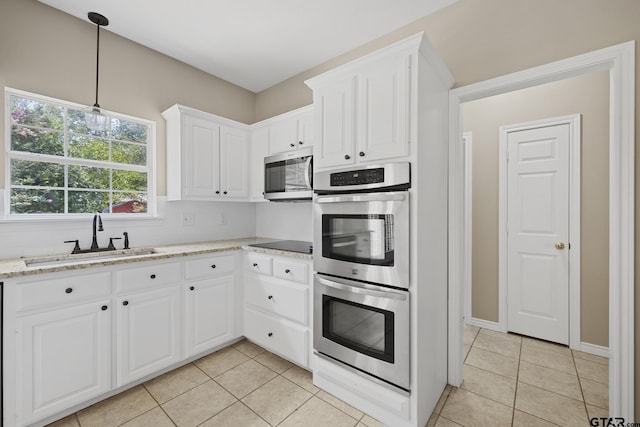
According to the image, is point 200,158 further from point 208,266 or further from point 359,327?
point 359,327

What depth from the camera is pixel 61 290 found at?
68.7 inches

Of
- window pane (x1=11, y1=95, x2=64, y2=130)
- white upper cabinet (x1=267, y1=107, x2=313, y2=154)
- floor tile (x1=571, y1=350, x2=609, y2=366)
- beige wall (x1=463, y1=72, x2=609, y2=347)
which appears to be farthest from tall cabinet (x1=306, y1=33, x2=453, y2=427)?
window pane (x1=11, y1=95, x2=64, y2=130)

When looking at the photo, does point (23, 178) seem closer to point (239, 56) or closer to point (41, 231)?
point (41, 231)

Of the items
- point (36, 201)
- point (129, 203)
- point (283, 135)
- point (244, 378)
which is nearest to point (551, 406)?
point (244, 378)

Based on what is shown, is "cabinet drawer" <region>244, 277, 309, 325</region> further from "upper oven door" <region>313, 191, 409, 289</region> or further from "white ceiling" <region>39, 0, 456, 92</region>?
"white ceiling" <region>39, 0, 456, 92</region>

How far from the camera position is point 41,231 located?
7.05 ft

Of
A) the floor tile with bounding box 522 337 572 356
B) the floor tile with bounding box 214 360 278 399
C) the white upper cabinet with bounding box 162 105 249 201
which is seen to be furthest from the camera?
the white upper cabinet with bounding box 162 105 249 201

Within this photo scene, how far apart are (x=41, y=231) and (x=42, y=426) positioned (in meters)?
1.31

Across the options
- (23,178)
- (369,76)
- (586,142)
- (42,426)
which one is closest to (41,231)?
(23,178)

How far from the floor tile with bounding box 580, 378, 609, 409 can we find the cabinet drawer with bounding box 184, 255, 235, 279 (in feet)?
9.46

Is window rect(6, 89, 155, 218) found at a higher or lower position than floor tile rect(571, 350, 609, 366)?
higher

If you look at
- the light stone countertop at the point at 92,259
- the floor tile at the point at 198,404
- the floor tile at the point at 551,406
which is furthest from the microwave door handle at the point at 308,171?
the floor tile at the point at 551,406

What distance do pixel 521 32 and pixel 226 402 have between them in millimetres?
3219

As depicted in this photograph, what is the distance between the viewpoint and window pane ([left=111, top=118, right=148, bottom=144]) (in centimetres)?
262
